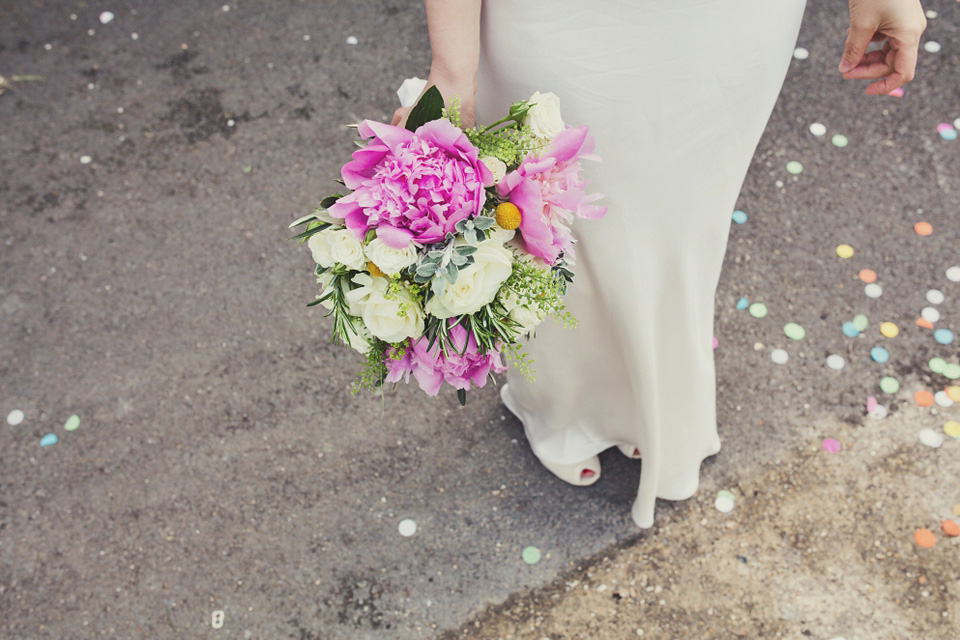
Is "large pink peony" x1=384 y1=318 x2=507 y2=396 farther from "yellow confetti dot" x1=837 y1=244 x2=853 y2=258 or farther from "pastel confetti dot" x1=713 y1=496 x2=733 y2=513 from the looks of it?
"yellow confetti dot" x1=837 y1=244 x2=853 y2=258

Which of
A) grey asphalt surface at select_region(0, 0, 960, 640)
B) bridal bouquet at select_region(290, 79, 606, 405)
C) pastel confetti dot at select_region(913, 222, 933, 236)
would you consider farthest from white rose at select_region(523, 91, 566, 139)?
pastel confetti dot at select_region(913, 222, 933, 236)

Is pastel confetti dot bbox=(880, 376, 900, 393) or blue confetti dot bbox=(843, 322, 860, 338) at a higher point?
blue confetti dot bbox=(843, 322, 860, 338)

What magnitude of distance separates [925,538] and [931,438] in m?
0.31

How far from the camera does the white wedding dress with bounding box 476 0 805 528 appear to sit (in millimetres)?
1287

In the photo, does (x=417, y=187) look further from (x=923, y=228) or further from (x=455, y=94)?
(x=923, y=228)

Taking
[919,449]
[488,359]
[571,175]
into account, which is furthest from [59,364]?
[919,449]

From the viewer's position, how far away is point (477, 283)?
1.05 m

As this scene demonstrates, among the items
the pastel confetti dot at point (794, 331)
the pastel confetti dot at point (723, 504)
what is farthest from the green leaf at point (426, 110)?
the pastel confetti dot at point (794, 331)

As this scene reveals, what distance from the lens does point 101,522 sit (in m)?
2.21

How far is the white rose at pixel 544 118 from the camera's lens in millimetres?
1108

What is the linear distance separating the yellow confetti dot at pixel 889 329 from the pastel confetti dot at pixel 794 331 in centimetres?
24

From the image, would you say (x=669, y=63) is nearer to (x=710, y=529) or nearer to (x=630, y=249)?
(x=630, y=249)

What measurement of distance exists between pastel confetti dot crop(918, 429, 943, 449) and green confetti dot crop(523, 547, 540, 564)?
118 centimetres

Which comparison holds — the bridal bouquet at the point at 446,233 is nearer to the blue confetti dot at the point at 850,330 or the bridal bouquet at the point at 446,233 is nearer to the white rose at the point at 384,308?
the white rose at the point at 384,308
